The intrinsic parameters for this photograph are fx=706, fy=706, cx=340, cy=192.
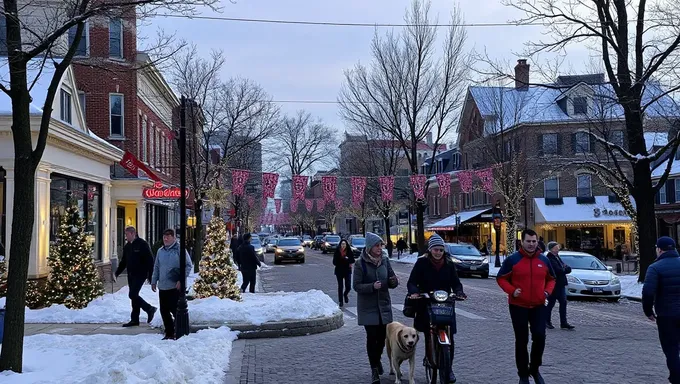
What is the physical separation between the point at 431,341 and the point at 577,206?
44.1 m

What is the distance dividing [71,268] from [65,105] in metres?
7.01

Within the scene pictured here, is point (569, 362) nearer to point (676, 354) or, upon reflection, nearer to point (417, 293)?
point (676, 354)

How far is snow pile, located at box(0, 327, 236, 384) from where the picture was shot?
7551 mm

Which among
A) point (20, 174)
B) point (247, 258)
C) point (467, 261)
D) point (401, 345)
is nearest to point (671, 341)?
point (401, 345)

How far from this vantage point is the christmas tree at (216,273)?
16.6 m

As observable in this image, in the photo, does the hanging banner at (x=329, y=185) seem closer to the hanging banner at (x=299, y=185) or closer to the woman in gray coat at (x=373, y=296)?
the hanging banner at (x=299, y=185)

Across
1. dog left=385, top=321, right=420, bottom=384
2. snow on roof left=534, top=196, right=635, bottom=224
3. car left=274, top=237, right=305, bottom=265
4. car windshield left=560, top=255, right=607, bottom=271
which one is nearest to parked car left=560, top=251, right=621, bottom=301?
car windshield left=560, top=255, right=607, bottom=271

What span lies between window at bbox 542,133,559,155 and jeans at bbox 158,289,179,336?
124 ft

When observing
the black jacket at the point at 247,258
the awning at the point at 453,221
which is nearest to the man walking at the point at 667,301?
the black jacket at the point at 247,258

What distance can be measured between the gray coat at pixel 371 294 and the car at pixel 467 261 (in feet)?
73.8

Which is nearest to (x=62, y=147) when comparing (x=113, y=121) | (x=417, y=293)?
(x=113, y=121)

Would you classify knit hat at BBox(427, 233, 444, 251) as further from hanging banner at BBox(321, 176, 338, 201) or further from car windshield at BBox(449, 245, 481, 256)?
hanging banner at BBox(321, 176, 338, 201)

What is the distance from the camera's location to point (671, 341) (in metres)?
7.89

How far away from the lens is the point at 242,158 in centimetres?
4588
